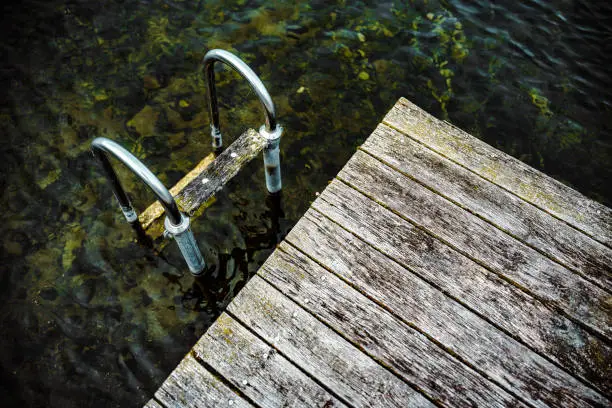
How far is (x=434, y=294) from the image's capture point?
8.20 feet

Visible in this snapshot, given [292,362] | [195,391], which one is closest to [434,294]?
[292,362]

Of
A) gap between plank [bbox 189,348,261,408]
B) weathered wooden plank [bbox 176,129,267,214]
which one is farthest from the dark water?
gap between plank [bbox 189,348,261,408]

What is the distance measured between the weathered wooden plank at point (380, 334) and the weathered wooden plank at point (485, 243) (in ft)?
2.35

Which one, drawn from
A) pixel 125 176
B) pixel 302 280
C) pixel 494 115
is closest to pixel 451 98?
pixel 494 115

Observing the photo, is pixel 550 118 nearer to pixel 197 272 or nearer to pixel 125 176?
pixel 197 272

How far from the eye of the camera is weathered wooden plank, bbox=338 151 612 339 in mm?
2496

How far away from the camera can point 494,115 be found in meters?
4.80

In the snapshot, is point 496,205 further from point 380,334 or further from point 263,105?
point 263,105

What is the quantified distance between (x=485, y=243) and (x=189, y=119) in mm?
3437

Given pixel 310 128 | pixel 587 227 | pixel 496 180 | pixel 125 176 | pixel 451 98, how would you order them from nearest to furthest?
pixel 587 227 → pixel 496 180 → pixel 125 176 → pixel 310 128 → pixel 451 98

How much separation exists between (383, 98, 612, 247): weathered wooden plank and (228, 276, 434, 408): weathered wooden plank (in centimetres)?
173

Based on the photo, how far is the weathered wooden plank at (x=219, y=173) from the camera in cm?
290

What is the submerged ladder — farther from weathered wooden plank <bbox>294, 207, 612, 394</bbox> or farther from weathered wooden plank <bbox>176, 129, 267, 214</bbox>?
weathered wooden plank <bbox>294, 207, 612, 394</bbox>

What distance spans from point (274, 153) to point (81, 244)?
2.13 metres
